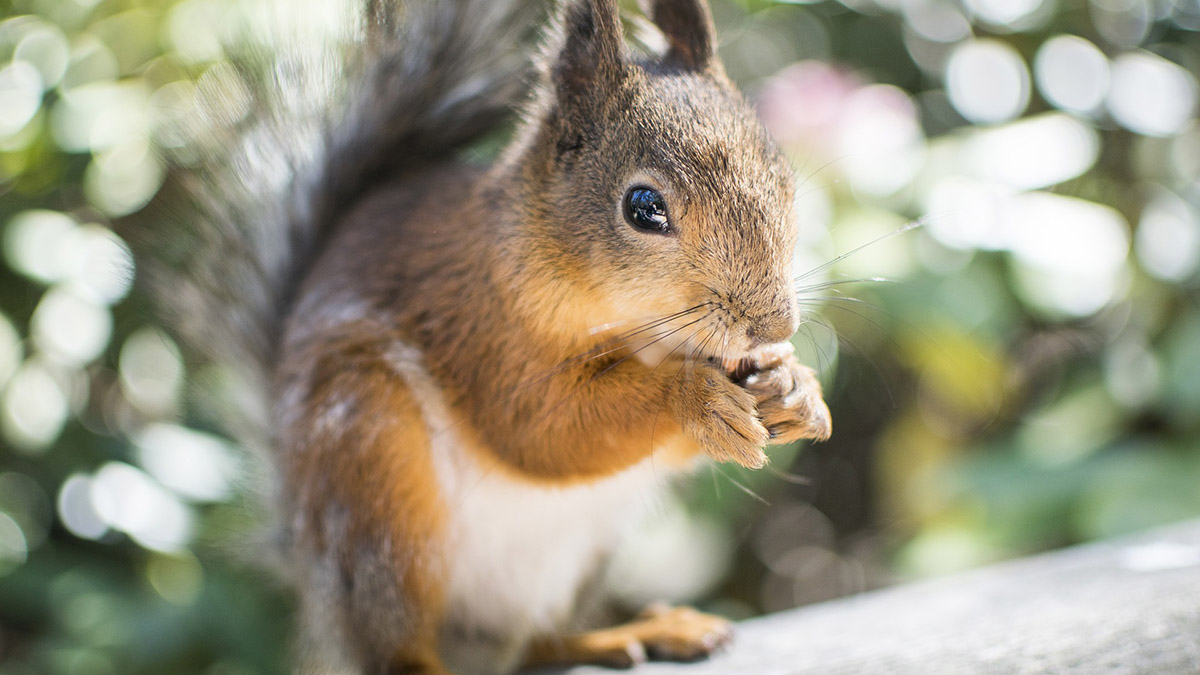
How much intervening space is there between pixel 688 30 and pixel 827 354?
0.52m

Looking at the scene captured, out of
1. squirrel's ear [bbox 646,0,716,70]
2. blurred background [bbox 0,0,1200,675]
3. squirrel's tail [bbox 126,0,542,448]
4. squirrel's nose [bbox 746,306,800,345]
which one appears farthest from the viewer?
blurred background [bbox 0,0,1200,675]

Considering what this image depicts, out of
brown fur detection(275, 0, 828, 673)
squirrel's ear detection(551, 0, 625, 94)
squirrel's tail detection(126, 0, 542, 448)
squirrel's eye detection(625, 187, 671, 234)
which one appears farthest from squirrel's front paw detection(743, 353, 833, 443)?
squirrel's tail detection(126, 0, 542, 448)

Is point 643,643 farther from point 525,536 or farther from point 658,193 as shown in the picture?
point 658,193

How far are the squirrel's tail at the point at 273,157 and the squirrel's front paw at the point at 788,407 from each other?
0.50m

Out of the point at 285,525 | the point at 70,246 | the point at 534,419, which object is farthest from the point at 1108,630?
the point at 70,246

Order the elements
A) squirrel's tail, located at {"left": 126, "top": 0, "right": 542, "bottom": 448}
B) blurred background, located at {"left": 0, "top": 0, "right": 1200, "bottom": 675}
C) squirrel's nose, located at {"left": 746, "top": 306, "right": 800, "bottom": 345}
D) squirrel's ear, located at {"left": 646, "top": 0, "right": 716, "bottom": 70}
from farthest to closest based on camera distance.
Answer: blurred background, located at {"left": 0, "top": 0, "right": 1200, "bottom": 675} → squirrel's tail, located at {"left": 126, "top": 0, "right": 542, "bottom": 448} → squirrel's ear, located at {"left": 646, "top": 0, "right": 716, "bottom": 70} → squirrel's nose, located at {"left": 746, "top": 306, "right": 800, "bottom": 345}

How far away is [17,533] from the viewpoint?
1.46m

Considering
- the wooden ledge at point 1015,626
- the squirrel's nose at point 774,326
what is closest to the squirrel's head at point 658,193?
the squirrel's nose at point 774,326

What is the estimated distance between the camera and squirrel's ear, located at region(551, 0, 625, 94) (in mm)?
844

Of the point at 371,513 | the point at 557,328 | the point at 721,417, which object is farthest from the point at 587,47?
the point at 371,513

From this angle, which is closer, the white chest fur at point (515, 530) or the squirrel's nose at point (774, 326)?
the squirrel's nose at point (774, 326)

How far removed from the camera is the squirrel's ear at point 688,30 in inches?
37.3

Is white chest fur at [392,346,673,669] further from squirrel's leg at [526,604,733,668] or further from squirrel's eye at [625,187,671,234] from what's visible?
squirrel's eye at [625,187,671,234]

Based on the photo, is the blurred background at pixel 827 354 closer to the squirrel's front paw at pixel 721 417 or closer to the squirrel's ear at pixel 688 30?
the squirrel's ear at pixel 688 30
